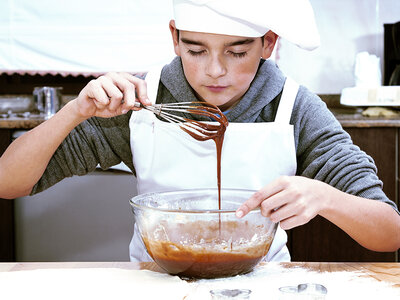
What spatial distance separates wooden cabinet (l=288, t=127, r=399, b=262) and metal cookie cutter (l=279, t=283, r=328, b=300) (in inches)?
61.6

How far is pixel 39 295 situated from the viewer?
3.36ft

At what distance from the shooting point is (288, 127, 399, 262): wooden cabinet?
2506mm

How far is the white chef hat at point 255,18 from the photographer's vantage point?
1322mm

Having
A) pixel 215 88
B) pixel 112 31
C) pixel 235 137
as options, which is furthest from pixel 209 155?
pixel 112 31

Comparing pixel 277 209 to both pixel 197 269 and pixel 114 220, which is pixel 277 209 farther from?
pixel 114 220

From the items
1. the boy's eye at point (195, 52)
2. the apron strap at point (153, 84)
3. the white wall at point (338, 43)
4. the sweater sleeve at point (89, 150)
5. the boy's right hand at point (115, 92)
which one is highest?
the white wall at point (338, 43)

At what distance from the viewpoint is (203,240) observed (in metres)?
1.07

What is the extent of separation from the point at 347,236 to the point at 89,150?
56.1 inches

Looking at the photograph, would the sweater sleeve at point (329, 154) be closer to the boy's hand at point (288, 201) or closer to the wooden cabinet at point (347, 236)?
the boy's hand at point (288, 201)

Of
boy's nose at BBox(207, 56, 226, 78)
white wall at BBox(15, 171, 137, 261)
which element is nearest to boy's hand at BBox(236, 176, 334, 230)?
boy's nose at BBox(207, 56, 226, 78)

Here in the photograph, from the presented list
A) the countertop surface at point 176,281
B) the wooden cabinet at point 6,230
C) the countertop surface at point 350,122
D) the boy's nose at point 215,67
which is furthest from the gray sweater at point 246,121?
the wooden cabinet at point 6,230

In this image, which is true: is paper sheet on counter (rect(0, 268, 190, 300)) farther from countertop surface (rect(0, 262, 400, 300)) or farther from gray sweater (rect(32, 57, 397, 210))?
gray sweater (rect(32, 57, 397, 210))

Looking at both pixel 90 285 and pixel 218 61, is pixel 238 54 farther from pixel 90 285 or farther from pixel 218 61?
pixel 90 285

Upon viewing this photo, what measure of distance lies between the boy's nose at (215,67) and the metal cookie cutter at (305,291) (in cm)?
56
